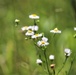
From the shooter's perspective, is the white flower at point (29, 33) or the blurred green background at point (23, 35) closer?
the white flower at point (29, 33)

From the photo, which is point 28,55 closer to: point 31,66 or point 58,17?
point 31,66

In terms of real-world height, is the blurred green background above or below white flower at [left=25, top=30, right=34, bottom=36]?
below

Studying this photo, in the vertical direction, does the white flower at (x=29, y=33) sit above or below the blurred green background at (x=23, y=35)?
above

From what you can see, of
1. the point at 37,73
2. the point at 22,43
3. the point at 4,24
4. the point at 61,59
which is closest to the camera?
the point at 37,73

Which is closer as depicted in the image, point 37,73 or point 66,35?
point 37,73

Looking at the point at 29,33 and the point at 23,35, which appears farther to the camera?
the point at 23,35

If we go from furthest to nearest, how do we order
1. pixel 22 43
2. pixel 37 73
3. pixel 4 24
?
pixel 4 24, pixel 22 43, pixel 37 73

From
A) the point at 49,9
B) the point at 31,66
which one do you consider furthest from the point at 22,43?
the point at 49,9

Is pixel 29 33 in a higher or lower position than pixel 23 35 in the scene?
higher
